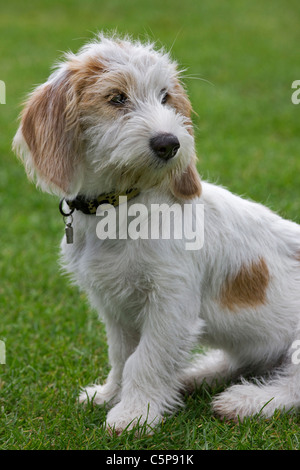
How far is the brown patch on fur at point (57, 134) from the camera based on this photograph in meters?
3.61

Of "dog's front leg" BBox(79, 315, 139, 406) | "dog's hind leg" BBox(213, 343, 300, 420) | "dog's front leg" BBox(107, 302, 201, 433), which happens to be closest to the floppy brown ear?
"dog's front leg" BBox(107, 302, 201, 433)

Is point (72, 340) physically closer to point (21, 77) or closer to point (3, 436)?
point (3, 436)

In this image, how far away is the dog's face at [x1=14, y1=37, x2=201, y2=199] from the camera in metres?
3.40

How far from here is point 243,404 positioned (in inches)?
150

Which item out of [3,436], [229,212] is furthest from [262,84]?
[3,436]

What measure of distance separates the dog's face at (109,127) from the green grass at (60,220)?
618 millimetres

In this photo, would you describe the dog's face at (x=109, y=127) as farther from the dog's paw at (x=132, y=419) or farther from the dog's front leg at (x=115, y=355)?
the dog's paw at (x=132, y=419)

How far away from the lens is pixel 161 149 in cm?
334

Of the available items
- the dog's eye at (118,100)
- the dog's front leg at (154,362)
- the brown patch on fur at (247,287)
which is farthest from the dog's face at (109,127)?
the dog's front leg at (154,362)

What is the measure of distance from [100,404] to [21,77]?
11073mm

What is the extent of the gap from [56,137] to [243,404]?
5.83 feet

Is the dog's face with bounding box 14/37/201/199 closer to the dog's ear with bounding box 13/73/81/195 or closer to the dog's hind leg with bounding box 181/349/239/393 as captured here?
the dog's ear with bounding box 13/73/81/195

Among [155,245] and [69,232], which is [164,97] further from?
[69,232]

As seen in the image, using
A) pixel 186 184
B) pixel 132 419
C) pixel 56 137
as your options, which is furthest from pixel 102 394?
pixel 56 137
